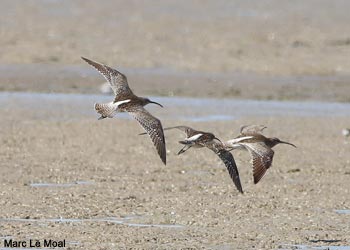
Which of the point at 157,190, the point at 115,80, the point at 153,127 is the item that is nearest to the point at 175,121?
the point at 157,190

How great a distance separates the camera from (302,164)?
13.2 meters

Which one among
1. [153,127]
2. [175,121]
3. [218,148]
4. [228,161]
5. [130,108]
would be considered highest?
[130,108]

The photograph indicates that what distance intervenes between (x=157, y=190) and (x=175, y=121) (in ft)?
14.9

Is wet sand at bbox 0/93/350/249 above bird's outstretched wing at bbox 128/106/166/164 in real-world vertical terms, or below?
below

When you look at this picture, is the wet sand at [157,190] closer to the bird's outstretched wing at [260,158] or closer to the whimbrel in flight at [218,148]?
the whimbrel in flight at [218,148]

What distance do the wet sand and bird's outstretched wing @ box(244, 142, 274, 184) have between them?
528 mm

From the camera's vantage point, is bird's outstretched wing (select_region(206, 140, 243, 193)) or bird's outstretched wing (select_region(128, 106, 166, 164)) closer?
bird's outstretched wing (select_region(128, 106, 166, 164))

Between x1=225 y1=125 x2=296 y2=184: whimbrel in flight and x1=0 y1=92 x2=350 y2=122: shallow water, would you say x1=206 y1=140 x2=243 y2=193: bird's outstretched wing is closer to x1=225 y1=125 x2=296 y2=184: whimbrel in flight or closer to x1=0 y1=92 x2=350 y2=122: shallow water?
x1=225 y1=125 x2=296 y2=184: whimbrel in flight

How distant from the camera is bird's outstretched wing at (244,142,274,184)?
9406mm

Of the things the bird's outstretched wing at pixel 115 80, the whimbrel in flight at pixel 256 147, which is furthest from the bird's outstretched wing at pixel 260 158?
the bird's outstretched wing at pixel 115 80

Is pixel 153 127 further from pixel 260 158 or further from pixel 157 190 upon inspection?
pixel 157 190

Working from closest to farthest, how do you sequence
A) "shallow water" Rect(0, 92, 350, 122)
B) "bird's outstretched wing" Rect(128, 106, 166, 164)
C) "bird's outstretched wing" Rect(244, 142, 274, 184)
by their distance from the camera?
"bird's outstretched wing" Rect(244, 142, 274, 184) → "bird's outstretched wing" Rect(128, 106, 166, 164) → "shallow water" Rect(0, 92, 350, 122)

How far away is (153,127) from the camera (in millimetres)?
9883

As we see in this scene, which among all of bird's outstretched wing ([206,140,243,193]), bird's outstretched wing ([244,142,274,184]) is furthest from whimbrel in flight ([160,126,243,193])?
bird's outstretched wing ([244,142,274,184])
